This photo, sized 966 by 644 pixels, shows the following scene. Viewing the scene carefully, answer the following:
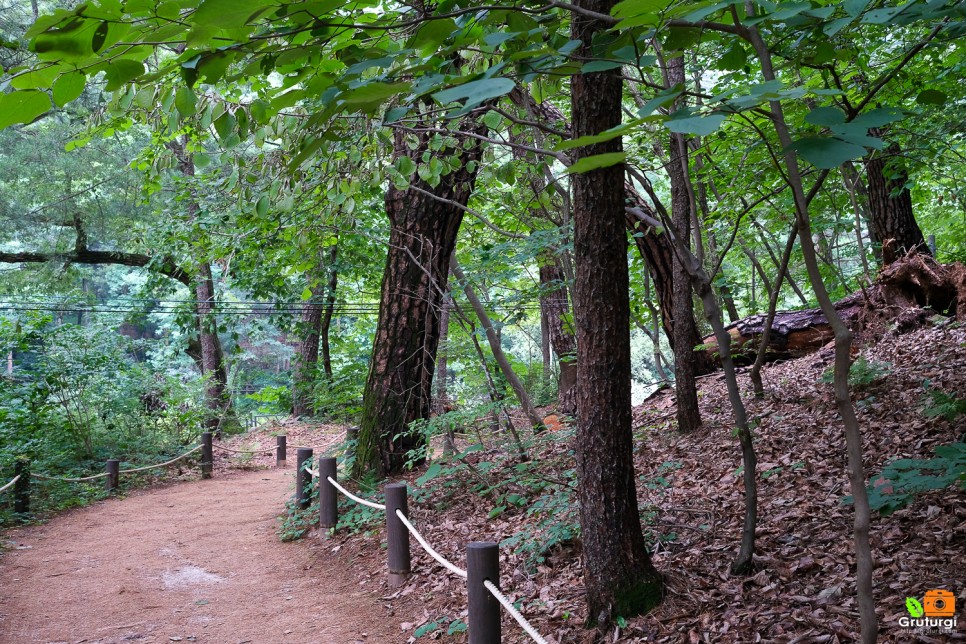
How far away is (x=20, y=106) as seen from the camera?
138cm

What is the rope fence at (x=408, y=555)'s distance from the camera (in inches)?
127

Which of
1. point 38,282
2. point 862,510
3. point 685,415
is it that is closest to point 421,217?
point 685,415

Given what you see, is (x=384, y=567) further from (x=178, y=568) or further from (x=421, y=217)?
(x=421, y=217)

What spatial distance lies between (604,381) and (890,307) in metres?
5.69

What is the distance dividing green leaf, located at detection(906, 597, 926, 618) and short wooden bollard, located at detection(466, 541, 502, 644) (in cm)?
175

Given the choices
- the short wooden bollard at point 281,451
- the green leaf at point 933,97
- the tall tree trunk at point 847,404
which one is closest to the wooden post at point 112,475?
the short wooden bollard at point 281,451

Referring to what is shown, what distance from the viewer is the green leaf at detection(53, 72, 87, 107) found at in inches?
57.3


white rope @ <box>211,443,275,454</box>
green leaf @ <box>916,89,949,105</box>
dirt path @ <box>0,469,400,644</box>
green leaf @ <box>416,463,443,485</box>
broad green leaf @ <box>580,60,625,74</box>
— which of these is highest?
green leaf @ <box>916,89,949,105</box>

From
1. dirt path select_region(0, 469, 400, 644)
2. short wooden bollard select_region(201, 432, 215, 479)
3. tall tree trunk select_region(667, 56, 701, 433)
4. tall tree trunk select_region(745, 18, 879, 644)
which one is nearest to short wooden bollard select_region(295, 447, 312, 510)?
dirt path select_region(0, 469, 400, 644)

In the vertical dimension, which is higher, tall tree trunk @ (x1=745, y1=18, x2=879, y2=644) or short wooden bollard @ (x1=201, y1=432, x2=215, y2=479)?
tall tree trunk @ (x1=745, y1=18, x2=879, y2=644)

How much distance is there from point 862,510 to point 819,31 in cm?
153

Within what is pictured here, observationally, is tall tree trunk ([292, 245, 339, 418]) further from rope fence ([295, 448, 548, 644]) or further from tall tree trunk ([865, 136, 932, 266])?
tall tree trunk ([865, 136, 932, 266])

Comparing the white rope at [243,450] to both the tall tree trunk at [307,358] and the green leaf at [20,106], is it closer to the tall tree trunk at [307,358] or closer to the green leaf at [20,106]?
the tall tree trunk at [307,358]

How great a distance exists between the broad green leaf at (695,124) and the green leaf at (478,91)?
299 millimetres
